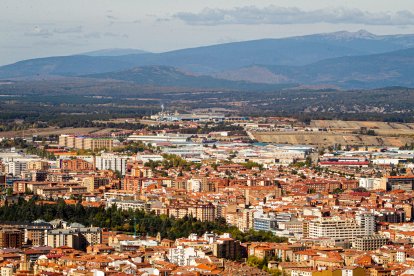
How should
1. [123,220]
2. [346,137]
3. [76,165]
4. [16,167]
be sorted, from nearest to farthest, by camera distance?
[123,220], [16,167], [76,165], [346,137]

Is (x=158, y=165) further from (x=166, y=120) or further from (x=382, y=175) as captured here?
(x=166, y=120)

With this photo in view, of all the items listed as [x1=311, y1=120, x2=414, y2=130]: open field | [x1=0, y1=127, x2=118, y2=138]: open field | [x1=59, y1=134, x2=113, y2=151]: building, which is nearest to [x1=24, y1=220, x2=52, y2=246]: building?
[x1=59, y1=134, x2=113, y2=151]: building

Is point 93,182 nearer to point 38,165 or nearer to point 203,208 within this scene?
point 38,165

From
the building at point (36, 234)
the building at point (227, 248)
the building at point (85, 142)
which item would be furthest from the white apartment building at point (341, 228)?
the building at point (85, 142)

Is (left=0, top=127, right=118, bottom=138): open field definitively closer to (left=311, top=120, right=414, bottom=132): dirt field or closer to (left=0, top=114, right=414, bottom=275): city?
(left=0, top=114, right=414, bottom=275): city

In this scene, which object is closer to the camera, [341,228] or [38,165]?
[341,228]

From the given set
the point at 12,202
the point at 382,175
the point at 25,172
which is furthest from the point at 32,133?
the point at 12,202

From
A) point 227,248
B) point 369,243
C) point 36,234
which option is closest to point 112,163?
point 36,234
